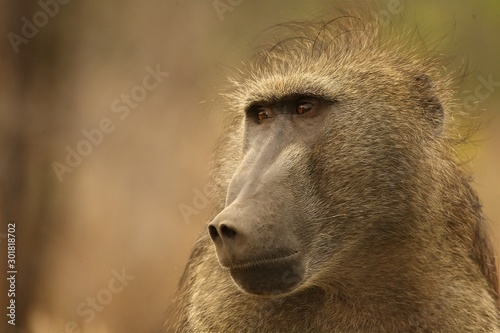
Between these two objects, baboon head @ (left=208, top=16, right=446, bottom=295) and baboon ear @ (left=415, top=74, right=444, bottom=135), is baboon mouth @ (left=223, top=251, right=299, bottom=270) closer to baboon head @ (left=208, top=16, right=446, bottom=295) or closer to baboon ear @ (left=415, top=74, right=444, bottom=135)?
baboon head @ (left=208, top=16, right=446, bottom=295)

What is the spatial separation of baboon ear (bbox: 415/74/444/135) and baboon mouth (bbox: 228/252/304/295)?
1112 millimetres

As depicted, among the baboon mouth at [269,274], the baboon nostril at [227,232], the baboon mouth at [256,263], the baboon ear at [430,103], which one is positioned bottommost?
Answer: the baboon mouth at [269,274]

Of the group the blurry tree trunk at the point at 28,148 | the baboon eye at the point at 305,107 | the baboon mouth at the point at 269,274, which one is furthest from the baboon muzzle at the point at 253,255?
the blurry tree trunk at the point at 28,148

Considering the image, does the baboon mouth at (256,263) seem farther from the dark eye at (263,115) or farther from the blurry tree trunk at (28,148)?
the blurry tree trunk at (28,148)

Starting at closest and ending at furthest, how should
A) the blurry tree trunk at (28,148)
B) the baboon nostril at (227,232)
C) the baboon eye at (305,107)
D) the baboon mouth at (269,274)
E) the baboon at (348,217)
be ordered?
the baboon nostril at (227,232) → the baboon mouth at (269,274) → the baboon at (348,217) → the baboon eye at (305,107) → the blurry tree trunk at (28,148)

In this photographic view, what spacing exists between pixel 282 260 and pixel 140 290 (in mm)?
3886

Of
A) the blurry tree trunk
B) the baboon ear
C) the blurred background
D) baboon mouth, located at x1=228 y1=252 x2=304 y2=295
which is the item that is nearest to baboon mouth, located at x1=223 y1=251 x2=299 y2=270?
baboon mouth, located at x1=228 y1=252 x2=304 y2=295

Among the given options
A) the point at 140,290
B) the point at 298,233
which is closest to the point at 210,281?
the point at 298,233

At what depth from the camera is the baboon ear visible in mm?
4113

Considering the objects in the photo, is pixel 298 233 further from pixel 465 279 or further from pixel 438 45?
pixel 438 45

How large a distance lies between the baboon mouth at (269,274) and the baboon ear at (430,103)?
1112 millimetres

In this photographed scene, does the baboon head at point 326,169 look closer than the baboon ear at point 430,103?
Yes

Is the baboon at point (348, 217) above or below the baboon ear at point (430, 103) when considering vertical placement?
below

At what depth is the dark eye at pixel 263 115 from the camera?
4100 millimetres
